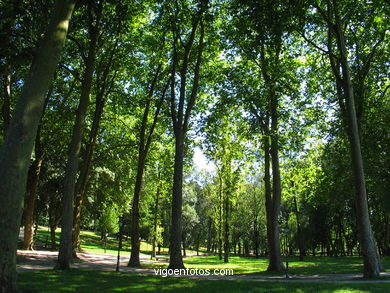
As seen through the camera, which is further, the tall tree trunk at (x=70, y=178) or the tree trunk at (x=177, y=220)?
the tree trunk at (x=177, y=220)

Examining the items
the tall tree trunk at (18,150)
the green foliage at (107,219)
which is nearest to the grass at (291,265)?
the green foliage at (107,219)

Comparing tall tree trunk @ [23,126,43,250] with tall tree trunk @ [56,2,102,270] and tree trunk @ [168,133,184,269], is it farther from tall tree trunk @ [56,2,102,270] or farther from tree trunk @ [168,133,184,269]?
tree trunk @ [168,133,184,269]

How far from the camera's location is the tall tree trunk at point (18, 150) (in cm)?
630

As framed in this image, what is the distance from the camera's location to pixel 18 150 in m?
6.67

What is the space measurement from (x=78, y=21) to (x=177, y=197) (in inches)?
363

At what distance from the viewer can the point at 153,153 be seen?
82.0ft

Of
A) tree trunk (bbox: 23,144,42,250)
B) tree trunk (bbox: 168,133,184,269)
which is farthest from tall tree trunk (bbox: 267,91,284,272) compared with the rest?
tree trunk (bbox: 23,144,42,250)

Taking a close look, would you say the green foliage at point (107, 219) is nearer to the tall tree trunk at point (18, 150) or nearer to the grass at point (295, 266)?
the grass at point (295, 266)

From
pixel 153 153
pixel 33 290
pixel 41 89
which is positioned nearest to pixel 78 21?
pixel 41 89

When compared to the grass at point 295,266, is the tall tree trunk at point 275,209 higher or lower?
higher

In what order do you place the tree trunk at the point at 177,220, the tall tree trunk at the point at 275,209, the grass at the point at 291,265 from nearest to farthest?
1. the tree trunk at the point at 177,220
2. the tall tree trunk at the point at 275,209
3. the grass at the point at 291,265

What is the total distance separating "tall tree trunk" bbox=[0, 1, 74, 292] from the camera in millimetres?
6305

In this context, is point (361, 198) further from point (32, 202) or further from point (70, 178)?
point (32, 202)

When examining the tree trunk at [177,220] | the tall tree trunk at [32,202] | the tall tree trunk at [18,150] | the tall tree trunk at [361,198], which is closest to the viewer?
the tall tree trunk at [18,150]
